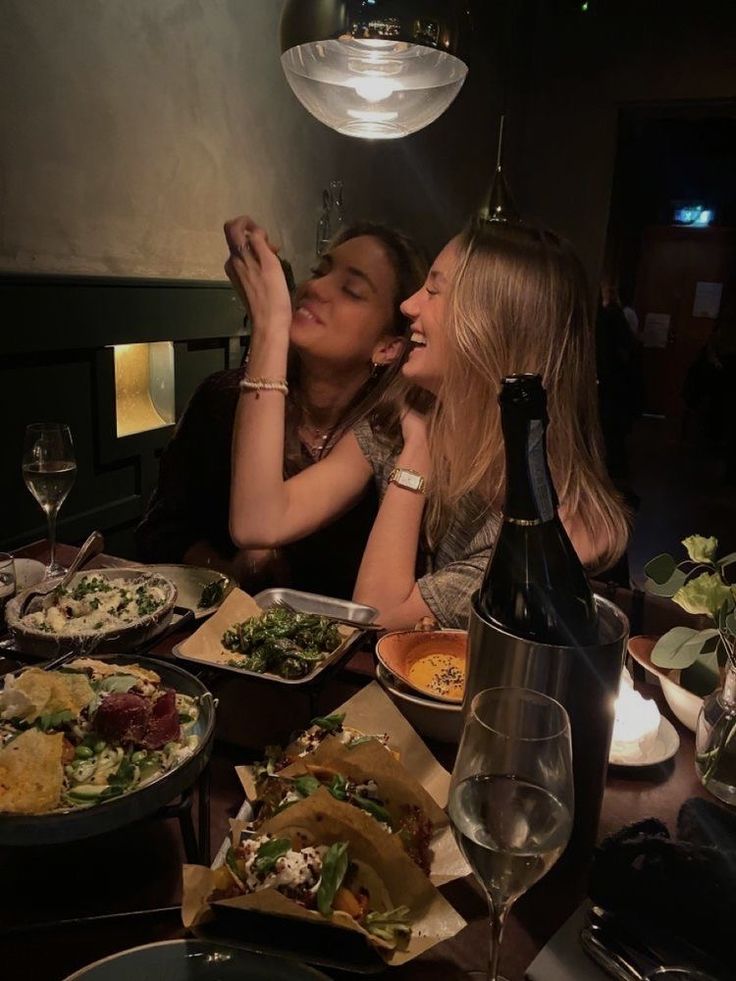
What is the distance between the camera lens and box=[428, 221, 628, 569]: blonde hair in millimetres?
1496

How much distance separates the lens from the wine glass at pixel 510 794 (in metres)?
0.56

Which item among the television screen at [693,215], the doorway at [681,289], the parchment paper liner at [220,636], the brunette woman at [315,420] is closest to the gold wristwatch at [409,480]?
the brunette woman at [315,420]

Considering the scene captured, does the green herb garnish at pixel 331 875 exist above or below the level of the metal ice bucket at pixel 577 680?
below

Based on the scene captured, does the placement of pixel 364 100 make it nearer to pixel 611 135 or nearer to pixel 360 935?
pixel 360 935

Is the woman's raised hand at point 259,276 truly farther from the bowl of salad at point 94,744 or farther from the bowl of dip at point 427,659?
the bowl of salad at point 94,744

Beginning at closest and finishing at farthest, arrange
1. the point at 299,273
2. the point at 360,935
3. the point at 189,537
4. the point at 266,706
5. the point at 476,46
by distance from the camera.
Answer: the point at 360,935
the point at 266,706
the point at 189,537
the point at 299,273
the point at 476,46

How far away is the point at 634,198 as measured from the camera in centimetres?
508

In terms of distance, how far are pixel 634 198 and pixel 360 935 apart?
536 cm

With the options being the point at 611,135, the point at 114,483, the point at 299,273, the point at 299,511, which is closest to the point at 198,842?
the point at 299,511

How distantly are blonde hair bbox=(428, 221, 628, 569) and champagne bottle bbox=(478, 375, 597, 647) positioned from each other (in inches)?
25.6

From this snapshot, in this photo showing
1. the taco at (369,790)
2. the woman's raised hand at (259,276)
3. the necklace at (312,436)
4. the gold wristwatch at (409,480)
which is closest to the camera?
the taco at (369,790)

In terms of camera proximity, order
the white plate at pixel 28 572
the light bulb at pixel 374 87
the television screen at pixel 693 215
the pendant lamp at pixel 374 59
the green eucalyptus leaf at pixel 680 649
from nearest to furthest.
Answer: the green eucalyptus leaf at pixel 680 649
the pendant lamp at pixel 374 59
the white plate at pixel 28 572
the light bulb at pixel 374 87
the television screen at pixel 693 215

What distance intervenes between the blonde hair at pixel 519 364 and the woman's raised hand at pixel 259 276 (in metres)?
0.43

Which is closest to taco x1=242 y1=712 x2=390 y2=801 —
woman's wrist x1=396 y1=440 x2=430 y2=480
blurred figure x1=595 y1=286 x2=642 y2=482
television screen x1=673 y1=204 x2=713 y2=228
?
woman's wrist x1=396 y1=440 x2=430 y2=480
